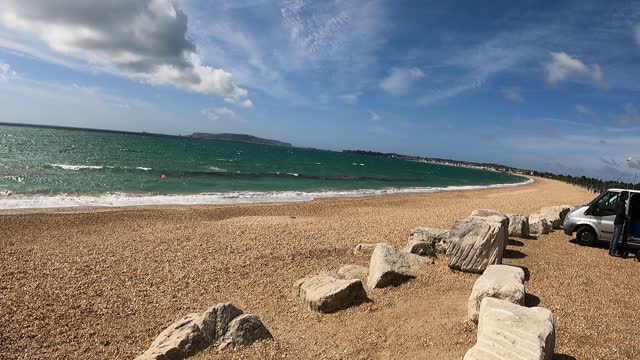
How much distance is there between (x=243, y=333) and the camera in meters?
6.19

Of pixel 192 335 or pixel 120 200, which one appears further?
pixel 120 200

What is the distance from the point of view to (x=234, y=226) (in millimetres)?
15742

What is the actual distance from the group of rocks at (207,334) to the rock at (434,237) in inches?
230

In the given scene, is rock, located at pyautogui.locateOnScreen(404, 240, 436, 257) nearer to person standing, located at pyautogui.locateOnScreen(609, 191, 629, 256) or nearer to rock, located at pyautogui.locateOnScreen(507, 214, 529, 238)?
rock, located at pyautogui.locateOnScreen(507, 214, 529, 238)

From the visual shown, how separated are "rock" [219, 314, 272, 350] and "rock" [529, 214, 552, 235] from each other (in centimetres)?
1163

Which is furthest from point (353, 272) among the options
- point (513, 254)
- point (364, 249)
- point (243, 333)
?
point (513, 254)

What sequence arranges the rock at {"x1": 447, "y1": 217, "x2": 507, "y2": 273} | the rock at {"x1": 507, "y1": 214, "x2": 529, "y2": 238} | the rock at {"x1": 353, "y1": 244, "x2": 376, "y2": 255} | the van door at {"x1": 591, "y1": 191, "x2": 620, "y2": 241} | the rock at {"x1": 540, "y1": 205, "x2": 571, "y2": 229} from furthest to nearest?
1. the rock at {"x1": 540, "y1": 205, "x2": 571, "y2": 229}
2. the rock at {"x1": 507, "y1": 214, "x2": 529, "y2": 238}
3. the van door at {"x1": 591, "y1": 191, "x2": 620, "y2": 241}
4. the rock at {"x1": 353, "y1": 244, "x2": 376, "y2": 255}
5. the rock at {"x1": 447, "y1": 217, "x2": 507, "y2": 273}

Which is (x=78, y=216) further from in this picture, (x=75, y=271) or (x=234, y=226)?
(x=75, y=271)

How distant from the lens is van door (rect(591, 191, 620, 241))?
41.9 ft

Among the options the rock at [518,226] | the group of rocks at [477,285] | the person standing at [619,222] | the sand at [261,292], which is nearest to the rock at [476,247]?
the group of rocks at [477,285]

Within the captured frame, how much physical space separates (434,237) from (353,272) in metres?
2.82

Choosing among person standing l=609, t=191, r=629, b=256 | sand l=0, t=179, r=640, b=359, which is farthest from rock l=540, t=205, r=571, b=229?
person standing l=609, t=191, r=629, b=256

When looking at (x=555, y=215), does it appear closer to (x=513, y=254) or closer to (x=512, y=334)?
(x=513, y=254)

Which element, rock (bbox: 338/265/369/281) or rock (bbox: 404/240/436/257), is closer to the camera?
rock (bbox: 338/265/369/281)
